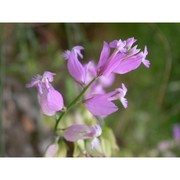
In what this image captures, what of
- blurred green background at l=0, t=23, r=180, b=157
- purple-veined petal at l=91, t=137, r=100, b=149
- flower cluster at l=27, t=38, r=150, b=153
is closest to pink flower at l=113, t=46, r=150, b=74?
flower cluster at l=27, t=38, r=150, b=153

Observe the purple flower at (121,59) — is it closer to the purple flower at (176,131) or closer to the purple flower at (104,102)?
the purple flower at (104,102)

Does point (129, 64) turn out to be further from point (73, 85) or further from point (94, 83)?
point (73, 85)

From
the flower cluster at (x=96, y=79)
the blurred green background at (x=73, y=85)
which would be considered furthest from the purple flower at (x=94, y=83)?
the blurred green background at (x=73, y=85)

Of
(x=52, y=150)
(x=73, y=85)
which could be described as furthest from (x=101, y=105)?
(x=73, y=85)
